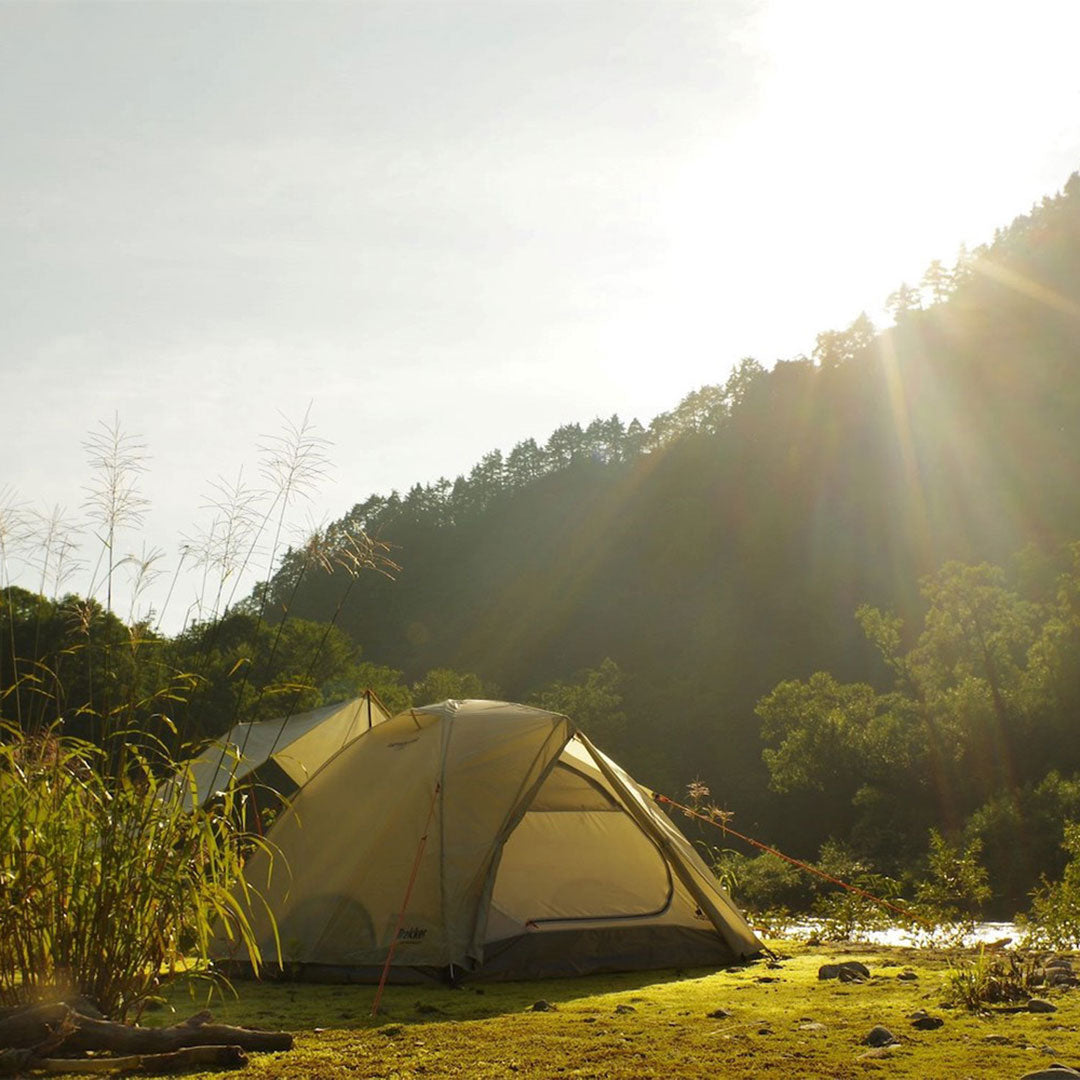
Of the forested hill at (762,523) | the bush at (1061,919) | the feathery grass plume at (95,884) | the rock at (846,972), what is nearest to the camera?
the feathery grass plume at (95,884)

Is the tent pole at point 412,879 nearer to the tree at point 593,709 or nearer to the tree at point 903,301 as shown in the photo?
the tree at point 593,709

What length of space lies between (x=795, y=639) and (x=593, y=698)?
44.1 ft

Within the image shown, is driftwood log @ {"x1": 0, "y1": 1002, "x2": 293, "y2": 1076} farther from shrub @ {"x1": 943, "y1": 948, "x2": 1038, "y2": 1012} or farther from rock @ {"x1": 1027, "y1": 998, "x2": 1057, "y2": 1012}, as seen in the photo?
rock @ {"x1": 1027, "y1": 998, "x2": 1057, "y2": 1012}

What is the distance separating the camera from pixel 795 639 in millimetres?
53406

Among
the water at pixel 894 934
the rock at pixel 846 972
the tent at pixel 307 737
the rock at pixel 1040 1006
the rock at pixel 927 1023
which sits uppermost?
the tent at pixel 307 737

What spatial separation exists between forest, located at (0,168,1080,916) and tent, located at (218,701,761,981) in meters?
16.7

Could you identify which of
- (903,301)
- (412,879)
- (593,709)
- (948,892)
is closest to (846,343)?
(903,301)

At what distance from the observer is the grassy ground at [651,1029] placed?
370 cm

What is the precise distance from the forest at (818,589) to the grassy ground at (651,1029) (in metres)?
18.0

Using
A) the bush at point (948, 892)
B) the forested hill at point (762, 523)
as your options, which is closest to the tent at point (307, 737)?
Result: the bush at point (948, 892)

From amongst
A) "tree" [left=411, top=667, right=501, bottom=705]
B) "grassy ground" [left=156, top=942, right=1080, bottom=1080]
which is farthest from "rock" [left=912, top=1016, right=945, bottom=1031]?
"tree" [left=411, top=667, right=501, bottom=705]

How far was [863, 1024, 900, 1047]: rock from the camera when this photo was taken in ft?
13.2

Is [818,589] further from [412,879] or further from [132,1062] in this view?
[132,1062]

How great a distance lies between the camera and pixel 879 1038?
4.04m
